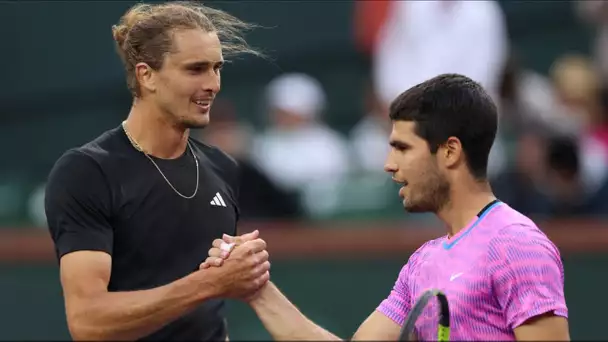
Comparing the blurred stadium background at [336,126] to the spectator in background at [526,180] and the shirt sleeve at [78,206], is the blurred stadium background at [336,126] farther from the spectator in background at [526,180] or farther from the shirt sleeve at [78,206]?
the shirt sleeve at [78,206]

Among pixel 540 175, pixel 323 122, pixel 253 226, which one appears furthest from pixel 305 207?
pixel 323 122

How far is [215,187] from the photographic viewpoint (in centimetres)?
557

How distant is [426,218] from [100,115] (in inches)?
184

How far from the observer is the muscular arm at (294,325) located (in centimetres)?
464

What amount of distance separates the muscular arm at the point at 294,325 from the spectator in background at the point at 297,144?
498 cm

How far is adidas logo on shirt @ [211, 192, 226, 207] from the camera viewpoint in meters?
5.49

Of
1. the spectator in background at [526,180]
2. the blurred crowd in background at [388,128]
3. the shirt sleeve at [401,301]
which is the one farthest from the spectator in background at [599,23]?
the shirt sleeve at [401,301]

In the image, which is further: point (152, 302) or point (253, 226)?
point (253, 226)

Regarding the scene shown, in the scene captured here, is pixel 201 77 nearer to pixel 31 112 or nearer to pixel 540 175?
pixel 540 175

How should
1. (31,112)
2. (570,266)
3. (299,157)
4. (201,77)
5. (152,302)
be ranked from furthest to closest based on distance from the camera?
(31,112) → (299,157) → (570,266) → (201,77) → (152,302)

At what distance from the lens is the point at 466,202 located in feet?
14.6

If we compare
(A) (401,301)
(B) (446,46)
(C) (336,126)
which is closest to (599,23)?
(B) (446,46)

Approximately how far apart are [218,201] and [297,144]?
4.71 m

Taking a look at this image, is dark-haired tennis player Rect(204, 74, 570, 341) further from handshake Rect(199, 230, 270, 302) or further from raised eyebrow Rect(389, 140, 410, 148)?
handshake Rect(199, 230, 270, 302)
